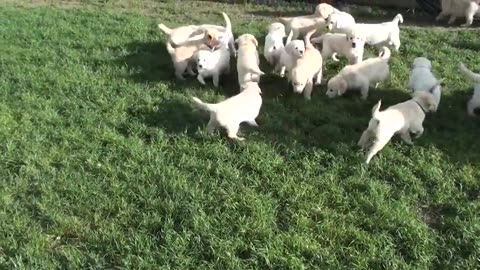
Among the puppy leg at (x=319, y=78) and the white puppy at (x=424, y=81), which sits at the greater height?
the white puppy at (x=424, y=81)

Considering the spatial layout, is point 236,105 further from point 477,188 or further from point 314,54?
point 477,188

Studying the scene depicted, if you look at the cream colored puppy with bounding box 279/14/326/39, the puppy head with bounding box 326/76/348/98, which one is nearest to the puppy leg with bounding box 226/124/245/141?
the puppy head with bounding box 326/76/348/98

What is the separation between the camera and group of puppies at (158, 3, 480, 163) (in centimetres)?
558

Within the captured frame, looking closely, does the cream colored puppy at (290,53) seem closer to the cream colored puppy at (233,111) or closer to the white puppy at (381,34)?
the cream colored puppy at (233,111)

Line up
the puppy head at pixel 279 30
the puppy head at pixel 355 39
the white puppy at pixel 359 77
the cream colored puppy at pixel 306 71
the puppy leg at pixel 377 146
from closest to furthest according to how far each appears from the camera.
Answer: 1. the puppy leg at pixel 377 146
2. the cream colored puppy at pixel 306 71
3. the white puppy at pixel 359 77
4. the puppy head at pixel 355 39
5. the puppy head at pixel 279 30

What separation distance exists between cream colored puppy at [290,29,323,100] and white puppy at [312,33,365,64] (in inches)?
15.5

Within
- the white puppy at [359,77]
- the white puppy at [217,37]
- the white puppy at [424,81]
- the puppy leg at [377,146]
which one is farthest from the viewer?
the white puppy at [217,37]

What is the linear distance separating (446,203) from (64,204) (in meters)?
2.97

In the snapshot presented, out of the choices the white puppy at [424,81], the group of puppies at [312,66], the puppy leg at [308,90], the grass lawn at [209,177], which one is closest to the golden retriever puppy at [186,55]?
the group of puppies at [312,66]

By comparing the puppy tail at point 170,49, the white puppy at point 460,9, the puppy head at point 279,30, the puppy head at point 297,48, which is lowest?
the white puppy at point 460,9

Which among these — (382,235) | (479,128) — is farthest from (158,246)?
(479,128)

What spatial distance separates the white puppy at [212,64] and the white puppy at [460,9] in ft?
13.1

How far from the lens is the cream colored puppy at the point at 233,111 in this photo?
5574mm

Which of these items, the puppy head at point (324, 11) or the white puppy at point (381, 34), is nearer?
the white puppy at point (381, 34)
